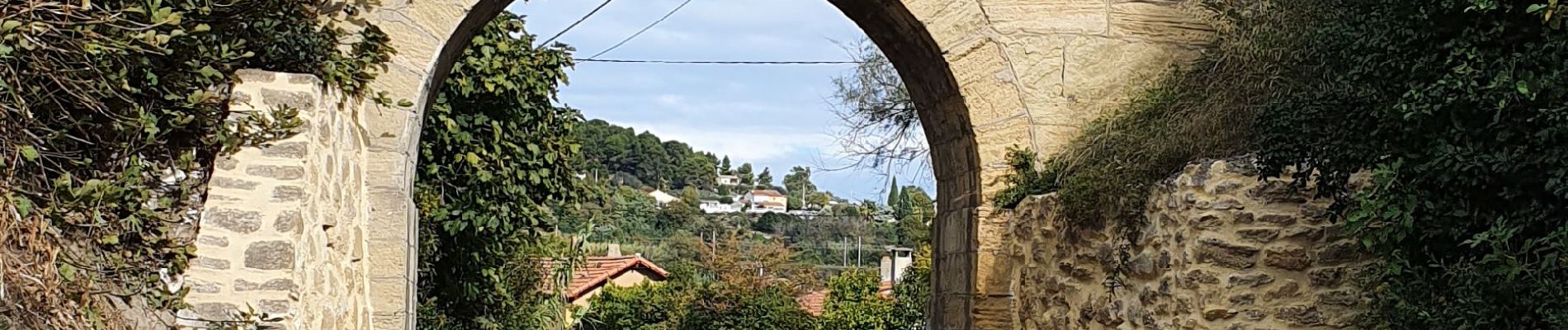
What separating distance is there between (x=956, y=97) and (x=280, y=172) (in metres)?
2.56

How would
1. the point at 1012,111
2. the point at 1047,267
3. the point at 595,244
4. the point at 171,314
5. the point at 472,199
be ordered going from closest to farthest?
the point at 171,314 → the point at 1047,267 → the point at 1012,111 → the point at 472,199 → the point at 595,244

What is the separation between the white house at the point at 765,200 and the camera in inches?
2187

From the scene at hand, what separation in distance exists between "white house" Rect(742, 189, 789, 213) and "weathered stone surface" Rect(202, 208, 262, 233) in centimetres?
4785

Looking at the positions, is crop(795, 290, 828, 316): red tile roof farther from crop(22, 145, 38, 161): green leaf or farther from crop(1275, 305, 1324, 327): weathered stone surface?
crop(22, 145, 38, 161): green leaf

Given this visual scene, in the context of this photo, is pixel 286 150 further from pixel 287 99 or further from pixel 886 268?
pixel 886 268

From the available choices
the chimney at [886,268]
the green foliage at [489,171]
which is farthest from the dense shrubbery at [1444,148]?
the chimney at [886,268]

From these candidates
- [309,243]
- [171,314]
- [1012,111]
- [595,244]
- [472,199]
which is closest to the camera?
[171,314]

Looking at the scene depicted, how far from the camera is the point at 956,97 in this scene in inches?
228

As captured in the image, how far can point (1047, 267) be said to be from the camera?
5336 millimetres

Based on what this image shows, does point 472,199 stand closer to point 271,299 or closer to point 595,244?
point 271,299

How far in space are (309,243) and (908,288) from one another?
11.1 meters

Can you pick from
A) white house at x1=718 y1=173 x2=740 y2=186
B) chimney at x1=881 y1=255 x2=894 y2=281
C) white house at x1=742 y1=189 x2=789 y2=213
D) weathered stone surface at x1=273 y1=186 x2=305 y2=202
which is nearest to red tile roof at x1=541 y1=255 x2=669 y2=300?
chimney at x1=881 y1=255 x2=894 y2=281

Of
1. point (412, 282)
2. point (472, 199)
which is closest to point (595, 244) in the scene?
point (472, 199)

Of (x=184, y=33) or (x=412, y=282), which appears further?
(x=412, y=282)
